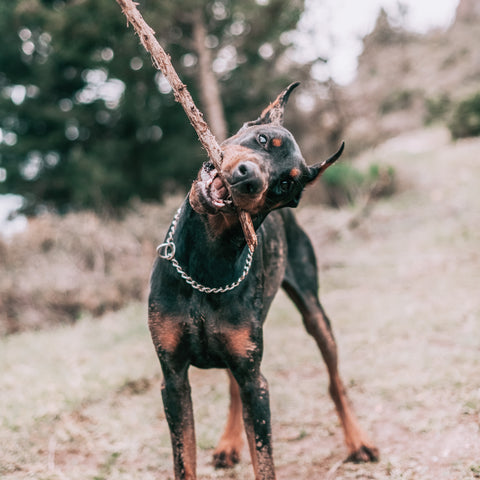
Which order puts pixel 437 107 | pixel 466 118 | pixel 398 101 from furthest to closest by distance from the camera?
pixel 398 101 < pixel 437 107 < pixel 466 118

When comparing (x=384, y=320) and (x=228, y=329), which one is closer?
(x=228, y=329)

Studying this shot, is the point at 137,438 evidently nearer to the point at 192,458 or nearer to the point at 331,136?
the point at 192,458

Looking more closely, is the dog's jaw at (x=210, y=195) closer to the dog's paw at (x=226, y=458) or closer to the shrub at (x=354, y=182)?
the dog's paw at (x=226, y=458)

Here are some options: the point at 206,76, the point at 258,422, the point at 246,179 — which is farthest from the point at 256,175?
the point at 206,76

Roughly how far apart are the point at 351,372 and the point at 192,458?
2.53 metres

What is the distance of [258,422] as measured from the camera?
244 centimetres

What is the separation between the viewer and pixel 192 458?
2.49 metres

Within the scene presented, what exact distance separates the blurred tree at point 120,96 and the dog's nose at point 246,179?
A: 9.80 meters

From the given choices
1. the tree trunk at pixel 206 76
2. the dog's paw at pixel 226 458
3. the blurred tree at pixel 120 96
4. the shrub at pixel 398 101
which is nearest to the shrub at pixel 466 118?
the blurred tree at pixel 120 96

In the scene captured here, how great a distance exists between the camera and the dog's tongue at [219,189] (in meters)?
2.26

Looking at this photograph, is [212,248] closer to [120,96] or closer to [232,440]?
[232,440]

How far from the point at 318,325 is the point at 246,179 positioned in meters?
1.63

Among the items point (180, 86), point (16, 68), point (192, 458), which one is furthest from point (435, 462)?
point (16, 68)

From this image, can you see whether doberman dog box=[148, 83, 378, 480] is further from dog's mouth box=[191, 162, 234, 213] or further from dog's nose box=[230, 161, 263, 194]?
dog's nose box=[230, 161, 263, 194]
